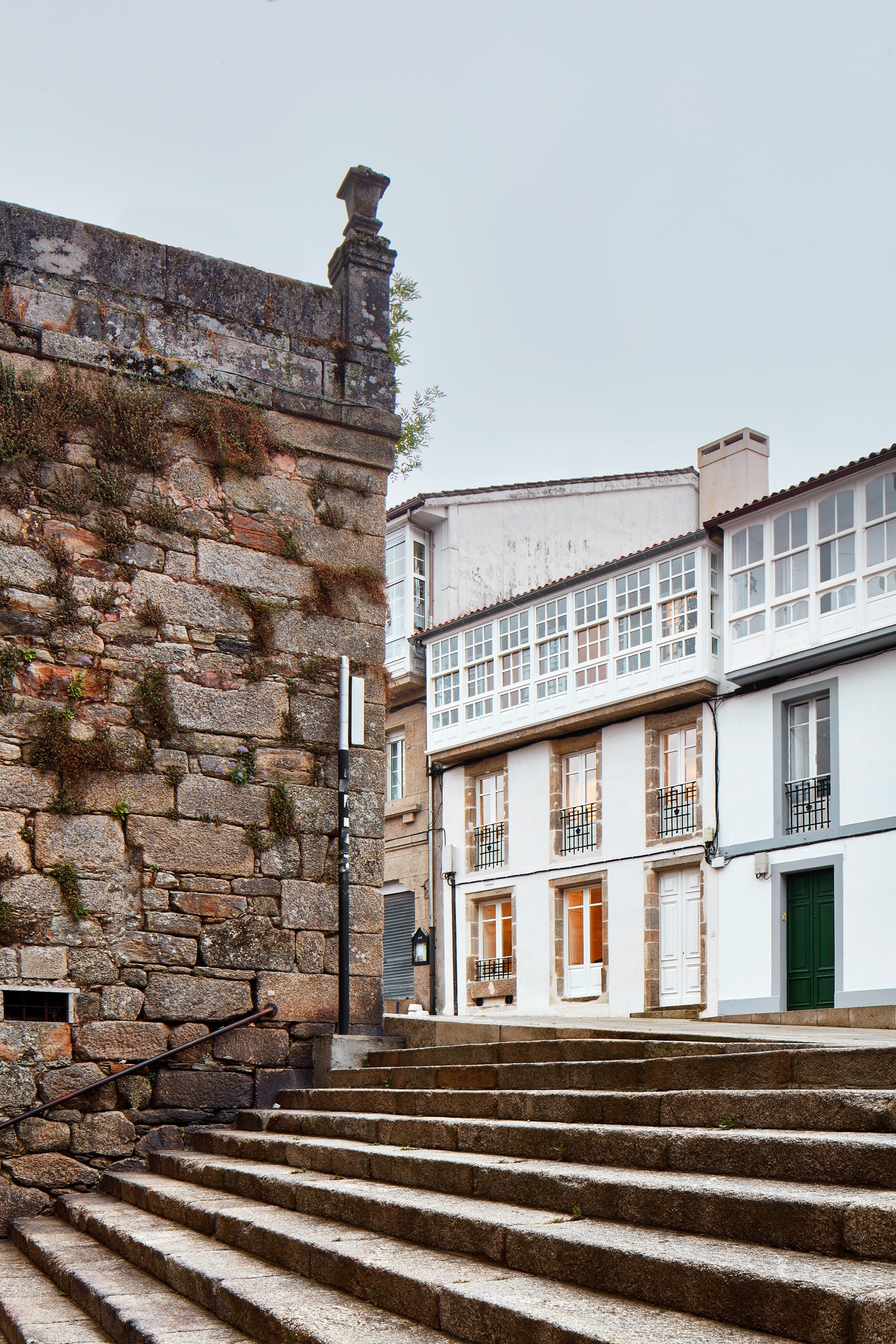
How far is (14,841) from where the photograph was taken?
22.1 ft

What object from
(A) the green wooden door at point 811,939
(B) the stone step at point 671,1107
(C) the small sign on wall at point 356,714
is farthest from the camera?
(A) the green wooden door at point 811,939

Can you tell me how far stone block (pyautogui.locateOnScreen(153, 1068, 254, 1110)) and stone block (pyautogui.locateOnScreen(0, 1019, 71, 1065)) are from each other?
0.53 metres

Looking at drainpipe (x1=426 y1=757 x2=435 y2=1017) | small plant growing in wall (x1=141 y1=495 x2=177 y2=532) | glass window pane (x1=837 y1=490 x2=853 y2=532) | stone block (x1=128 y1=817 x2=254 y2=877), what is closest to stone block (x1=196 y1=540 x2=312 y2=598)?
small plant growing in wall (x1=141 y1=495 x2=177 y2=532)

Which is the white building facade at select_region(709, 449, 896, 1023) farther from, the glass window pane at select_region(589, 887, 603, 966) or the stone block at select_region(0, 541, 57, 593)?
the stone block at select_region(0, 541, 57, 593)

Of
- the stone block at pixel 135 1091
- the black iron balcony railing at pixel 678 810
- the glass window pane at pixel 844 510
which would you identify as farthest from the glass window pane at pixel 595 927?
the stone block at pixel 135 1091

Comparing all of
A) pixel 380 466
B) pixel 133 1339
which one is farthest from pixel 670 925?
pixel 133 1339

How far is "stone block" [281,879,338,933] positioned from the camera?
7363 millimetres

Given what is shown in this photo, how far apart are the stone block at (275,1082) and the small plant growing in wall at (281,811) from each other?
4.10ft

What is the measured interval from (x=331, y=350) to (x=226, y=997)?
3.83 m

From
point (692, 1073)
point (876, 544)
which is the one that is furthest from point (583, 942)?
point (692, 1073)

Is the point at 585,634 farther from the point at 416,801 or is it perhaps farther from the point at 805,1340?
the point at 805,1340

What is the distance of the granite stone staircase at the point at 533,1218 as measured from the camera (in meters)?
2.64

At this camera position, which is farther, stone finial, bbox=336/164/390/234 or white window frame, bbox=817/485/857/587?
white window frame, bbox=817/485/857/587

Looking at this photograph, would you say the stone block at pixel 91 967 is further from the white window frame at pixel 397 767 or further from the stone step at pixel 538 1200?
the white window frame at pixel 397 767
